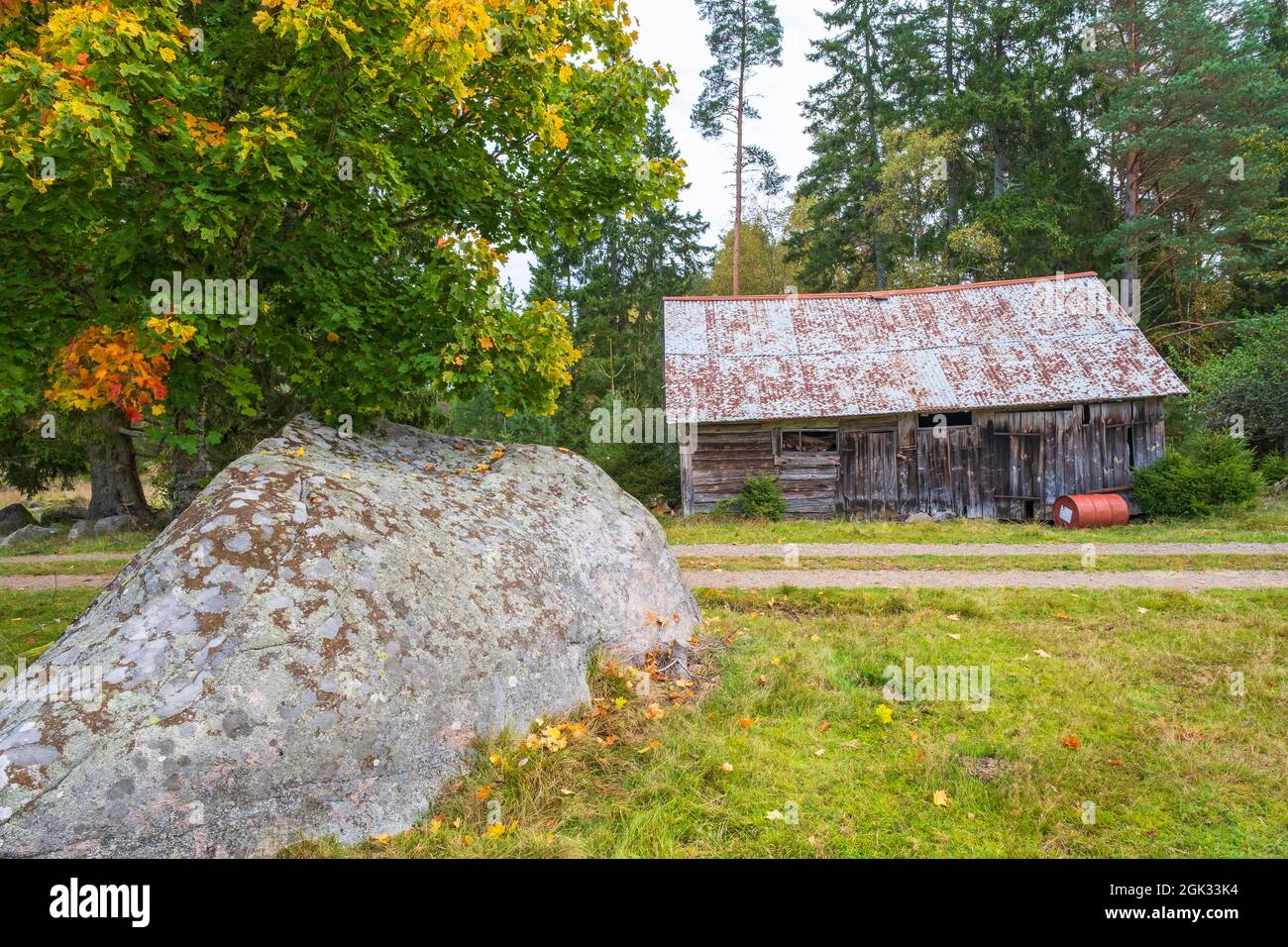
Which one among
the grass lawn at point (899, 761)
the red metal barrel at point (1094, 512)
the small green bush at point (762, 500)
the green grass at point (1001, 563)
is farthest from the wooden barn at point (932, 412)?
the grass lawn at point (899, 761)

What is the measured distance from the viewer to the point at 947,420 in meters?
19.2

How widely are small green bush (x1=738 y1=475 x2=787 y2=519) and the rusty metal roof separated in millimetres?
1802

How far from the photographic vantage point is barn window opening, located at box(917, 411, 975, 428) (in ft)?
62.3

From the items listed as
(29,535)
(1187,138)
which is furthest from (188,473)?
(1187,138)

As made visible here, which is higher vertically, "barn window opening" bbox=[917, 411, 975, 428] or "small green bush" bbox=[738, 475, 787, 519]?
"barn window opening" bbox=[917, 411, 975, 428]

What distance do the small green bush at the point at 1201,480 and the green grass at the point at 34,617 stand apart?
69.8 ft

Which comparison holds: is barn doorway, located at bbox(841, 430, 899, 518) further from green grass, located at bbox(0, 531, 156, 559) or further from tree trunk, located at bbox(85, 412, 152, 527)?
tree trunk, located at bbox(85, 412, 152, 527)

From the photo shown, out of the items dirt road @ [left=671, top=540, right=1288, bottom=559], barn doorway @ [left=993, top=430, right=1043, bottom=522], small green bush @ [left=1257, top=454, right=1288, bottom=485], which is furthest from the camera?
small green bush @ [left=1257, top=454, right=1288, bottom=485]

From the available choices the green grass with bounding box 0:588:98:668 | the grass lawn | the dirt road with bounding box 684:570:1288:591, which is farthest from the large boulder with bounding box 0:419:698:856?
the dirt road with bounding box 684:570:1288:591

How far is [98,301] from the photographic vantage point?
5.33 metres

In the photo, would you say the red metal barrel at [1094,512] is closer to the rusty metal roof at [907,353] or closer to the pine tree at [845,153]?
the rusty metal roof at [907,353]

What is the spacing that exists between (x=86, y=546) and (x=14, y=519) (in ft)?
22.6
